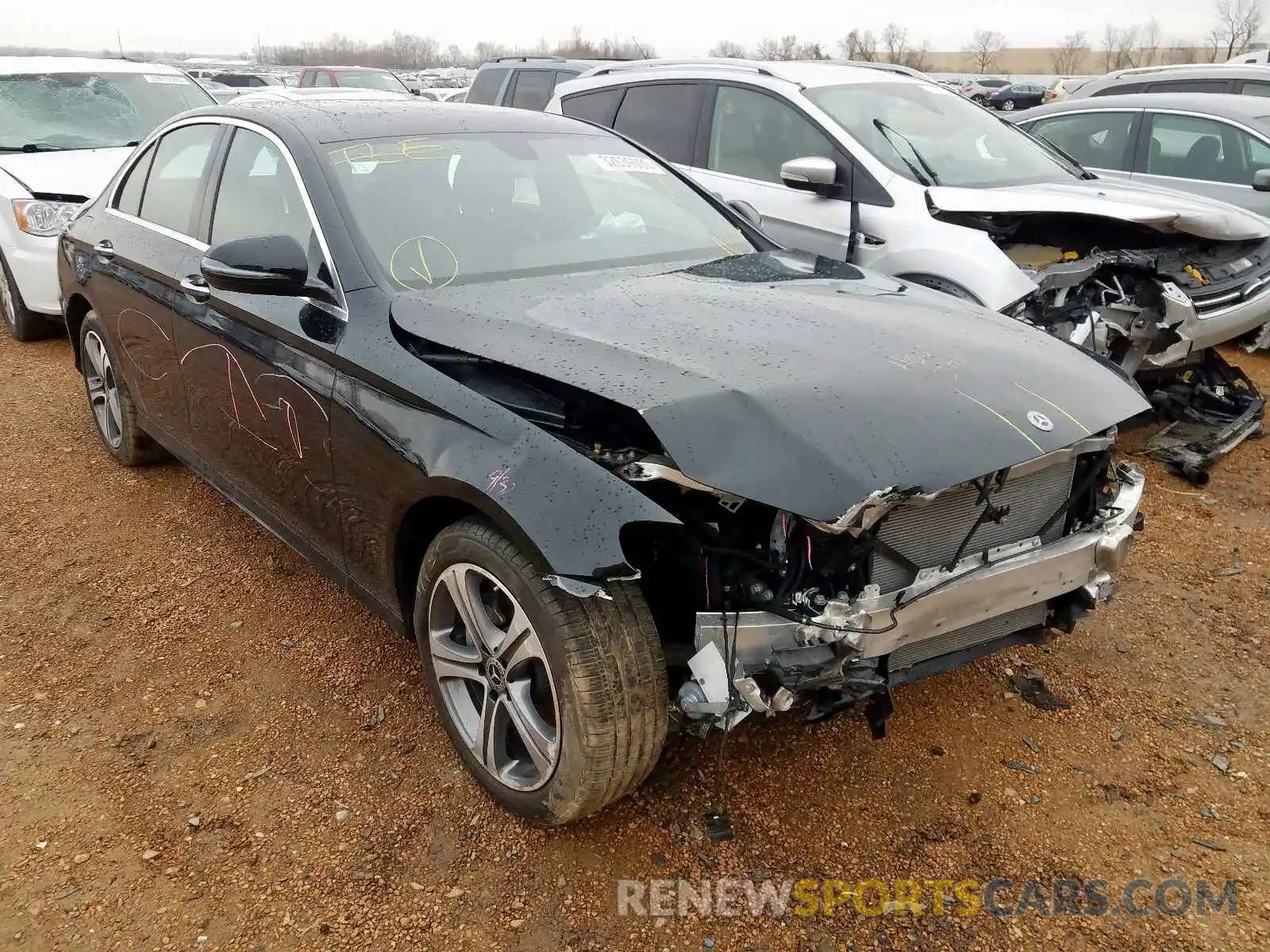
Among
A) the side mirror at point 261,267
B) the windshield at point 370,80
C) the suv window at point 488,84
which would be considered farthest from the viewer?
the windshield at point 370,80

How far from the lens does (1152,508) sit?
4.43 meters

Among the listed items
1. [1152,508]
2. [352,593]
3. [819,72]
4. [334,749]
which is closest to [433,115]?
[352,593]

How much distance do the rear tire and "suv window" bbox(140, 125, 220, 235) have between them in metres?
3.56

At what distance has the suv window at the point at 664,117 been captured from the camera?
609 cm

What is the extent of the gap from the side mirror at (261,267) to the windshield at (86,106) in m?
5.60

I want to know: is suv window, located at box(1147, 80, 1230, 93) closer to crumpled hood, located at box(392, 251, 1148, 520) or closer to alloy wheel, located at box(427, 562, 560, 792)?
crumpled hood, located at box(392, 251, 1148, 520)

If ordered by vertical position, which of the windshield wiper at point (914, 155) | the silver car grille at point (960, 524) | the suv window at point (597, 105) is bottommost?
the silver car grille at point (960, 524)

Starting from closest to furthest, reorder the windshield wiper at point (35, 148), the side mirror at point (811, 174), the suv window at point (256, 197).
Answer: the suv window at point (256, 197) < the side mirror at point (811, 174) < the windshield wiper at point (35, 148)

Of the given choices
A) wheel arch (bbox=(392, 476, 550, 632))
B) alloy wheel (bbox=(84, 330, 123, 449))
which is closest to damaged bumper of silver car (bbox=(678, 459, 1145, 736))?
wheel arch (bbox=(392, 476, 550, 632))

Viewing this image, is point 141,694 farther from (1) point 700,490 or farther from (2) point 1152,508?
(2) point 1152,508

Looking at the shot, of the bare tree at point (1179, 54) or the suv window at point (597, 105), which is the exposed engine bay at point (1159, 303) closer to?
the suv window at point (597, 105)

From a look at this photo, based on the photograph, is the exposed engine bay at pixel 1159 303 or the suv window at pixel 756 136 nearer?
the exposed engine bay at pixel 1159 303

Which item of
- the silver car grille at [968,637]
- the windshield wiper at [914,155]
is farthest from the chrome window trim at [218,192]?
the windshield wiper at [914,155]

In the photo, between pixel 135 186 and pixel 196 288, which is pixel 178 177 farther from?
pixel 196 288
